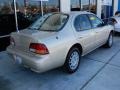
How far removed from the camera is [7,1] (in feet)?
20.6

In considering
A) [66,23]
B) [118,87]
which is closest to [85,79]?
[118,87]

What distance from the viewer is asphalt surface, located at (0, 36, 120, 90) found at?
3.98 m

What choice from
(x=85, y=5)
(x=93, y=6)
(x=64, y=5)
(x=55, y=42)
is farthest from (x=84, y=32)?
(x=93, y=6)

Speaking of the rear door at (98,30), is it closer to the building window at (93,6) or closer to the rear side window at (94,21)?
the rear side window at (94,21)

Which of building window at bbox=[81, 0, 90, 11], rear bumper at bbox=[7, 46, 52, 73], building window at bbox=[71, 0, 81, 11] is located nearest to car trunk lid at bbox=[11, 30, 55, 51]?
rear bumper at bbox=[7, 46, 52, 73]

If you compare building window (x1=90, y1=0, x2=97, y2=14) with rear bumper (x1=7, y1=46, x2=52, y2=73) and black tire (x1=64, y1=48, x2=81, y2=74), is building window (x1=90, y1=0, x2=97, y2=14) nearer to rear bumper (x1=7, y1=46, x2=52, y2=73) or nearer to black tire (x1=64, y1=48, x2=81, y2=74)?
black tire (x1=64, y1=48, x2=81, y2=74)

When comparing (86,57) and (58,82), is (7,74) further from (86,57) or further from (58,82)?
(86,57)

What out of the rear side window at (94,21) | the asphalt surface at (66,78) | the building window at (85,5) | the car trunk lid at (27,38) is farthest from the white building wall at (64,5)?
the car trunk lid at (27,38)

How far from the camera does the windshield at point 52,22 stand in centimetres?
453

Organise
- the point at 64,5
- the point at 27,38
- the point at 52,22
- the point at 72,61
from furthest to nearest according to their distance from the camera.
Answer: the point at 64,5 < the point at 52,22 < the point at 72,61 < the point at 27,38

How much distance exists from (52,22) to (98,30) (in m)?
1.74

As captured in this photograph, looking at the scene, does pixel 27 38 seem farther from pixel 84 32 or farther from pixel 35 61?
→ pixel 84 32

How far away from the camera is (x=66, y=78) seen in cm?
437

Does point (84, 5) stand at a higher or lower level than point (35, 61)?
higher
